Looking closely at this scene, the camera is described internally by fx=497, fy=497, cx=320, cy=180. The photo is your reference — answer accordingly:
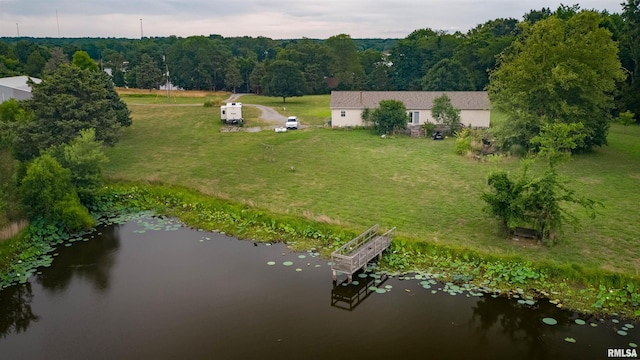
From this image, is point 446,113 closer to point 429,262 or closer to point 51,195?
point 429,262

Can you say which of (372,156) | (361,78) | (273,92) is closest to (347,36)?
(361,78)

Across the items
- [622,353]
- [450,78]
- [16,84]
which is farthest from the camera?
[450,78]

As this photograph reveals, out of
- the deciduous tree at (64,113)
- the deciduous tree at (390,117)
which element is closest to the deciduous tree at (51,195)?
the deciduous tree at (64,113)

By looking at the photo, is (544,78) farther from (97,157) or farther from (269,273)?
(97,157)

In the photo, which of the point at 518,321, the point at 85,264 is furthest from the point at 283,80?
the point at 518,321

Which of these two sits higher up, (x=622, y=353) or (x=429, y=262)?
(x=429, y=262)

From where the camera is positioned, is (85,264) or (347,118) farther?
(347,118)
